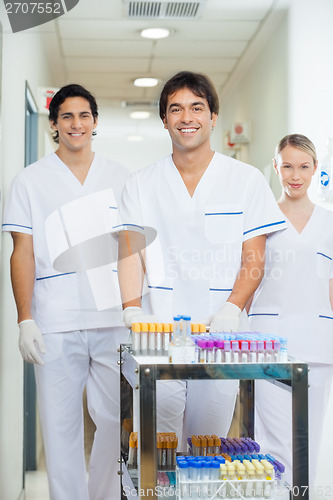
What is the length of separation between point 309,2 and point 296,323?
117 centimetres

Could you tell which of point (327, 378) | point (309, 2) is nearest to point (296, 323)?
point (327, 378)

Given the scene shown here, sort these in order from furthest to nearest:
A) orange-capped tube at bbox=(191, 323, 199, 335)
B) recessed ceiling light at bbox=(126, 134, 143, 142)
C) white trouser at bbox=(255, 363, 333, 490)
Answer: recessed ceiling light at bbox=(126, 134, 143, 142)
white trouser at bbox=(255, 363, 333, 490)
orange-capped tube at bbox=(191, 323, 199, 335)

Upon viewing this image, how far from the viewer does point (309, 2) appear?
252cm

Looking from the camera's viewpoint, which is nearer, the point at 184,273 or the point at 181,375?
the point at 181,375

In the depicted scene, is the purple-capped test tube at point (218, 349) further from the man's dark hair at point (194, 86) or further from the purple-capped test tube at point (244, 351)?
the man's dark hair at point (194, 86)

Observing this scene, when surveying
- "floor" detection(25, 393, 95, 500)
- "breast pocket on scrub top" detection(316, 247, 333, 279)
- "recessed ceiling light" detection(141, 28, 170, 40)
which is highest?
"recessed ceiling light" detection(141, 28, 170, 40)

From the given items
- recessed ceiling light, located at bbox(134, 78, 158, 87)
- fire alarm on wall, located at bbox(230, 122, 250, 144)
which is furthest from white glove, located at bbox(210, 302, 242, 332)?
recessed ceiling light, located at bbox(134, 78, 158, 87)

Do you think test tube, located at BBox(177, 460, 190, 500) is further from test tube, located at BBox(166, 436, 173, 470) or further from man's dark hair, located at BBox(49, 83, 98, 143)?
man's dark hair, located at BBox(49, 83, 98, 143)

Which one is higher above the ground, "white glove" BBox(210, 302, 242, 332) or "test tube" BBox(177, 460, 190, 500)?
"white glove" BBox(210, 302, 242, 332)

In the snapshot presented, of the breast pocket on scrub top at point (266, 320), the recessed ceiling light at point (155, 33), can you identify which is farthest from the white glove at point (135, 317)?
the recessed ceiling light at point (155, 33)

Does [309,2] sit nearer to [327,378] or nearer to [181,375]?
[327,378]

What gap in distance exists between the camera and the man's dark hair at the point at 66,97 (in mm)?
2368

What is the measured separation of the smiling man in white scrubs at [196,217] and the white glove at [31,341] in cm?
36

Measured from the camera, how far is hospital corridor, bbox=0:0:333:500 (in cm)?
212
